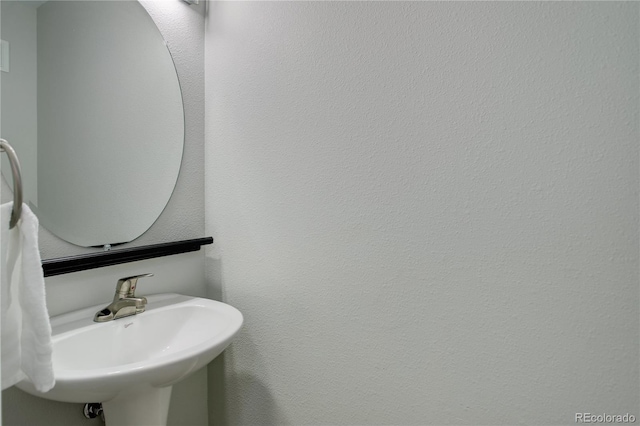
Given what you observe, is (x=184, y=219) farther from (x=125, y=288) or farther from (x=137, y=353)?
(x=137, y=353)

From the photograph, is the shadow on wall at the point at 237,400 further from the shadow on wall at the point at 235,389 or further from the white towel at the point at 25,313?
the white towel at the point at 25,313

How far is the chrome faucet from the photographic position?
1104 millimetres

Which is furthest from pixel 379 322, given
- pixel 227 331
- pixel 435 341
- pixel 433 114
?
pixel 433 114

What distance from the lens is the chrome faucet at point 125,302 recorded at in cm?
110

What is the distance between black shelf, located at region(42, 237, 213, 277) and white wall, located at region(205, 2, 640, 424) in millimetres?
129

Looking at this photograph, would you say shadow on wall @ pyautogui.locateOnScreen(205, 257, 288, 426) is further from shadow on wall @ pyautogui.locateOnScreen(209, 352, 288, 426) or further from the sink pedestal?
the sink pedestal

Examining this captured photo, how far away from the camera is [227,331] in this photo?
103 centimetres

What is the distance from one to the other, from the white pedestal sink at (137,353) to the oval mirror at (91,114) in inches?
10.0

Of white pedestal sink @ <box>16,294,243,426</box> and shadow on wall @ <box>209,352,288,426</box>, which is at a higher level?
white pedestal sink @ <box>16,294,243,426</box>

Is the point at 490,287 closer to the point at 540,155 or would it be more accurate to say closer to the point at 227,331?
the point at 540,155

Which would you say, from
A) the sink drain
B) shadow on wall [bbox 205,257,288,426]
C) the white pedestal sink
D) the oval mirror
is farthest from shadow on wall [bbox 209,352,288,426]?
the oval mirror

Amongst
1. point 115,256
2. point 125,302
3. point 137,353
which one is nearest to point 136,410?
point 137,353

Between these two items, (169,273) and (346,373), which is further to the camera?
(169,273)

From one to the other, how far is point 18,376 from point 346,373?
2.57 feet
